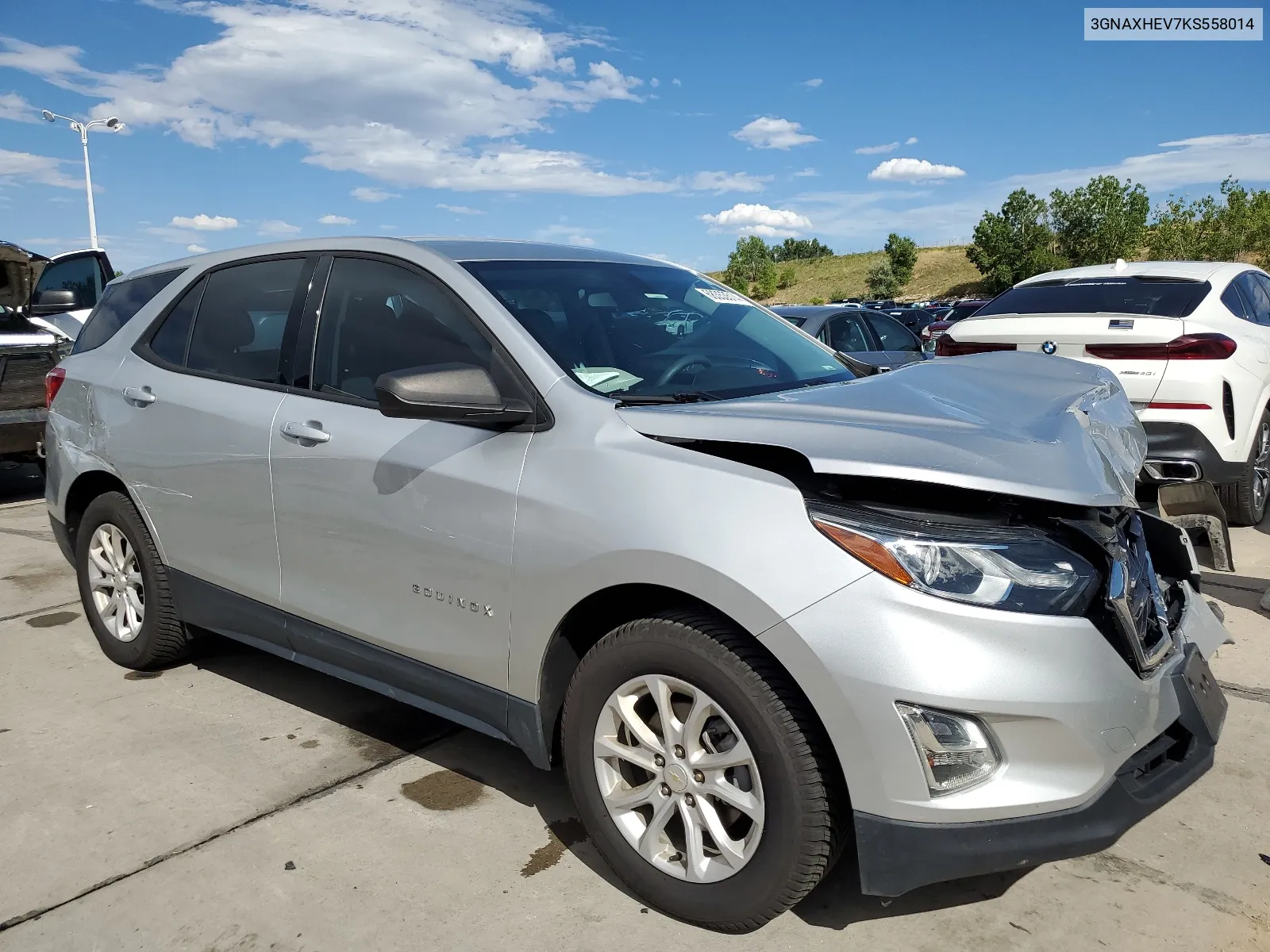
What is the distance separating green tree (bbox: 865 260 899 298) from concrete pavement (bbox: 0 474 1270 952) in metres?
91.5

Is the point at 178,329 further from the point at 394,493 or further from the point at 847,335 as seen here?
the point at 847,335

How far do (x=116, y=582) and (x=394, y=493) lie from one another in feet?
6.60

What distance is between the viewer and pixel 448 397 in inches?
101

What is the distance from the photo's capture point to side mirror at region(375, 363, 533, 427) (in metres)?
2.54

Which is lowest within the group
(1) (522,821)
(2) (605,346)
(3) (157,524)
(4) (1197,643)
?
(1) (522,821)

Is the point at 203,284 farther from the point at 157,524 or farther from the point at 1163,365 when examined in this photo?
the point at 1163,365

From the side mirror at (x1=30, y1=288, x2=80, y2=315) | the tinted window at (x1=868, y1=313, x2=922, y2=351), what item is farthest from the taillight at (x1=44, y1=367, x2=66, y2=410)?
the tinted window at (x1=868, y1=313, x2=922, y2=351)

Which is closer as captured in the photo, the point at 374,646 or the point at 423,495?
the point at 423,495

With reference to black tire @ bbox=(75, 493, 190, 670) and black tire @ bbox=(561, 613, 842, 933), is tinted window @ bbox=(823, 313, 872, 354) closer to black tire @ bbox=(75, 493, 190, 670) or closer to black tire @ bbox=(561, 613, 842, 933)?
black tire @ bbox=(75, 493, 190, 670)

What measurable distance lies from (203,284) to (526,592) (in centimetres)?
222

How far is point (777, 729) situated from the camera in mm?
2115

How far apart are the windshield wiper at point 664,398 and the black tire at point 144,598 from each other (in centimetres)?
227

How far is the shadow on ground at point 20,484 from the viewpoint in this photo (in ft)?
28.5

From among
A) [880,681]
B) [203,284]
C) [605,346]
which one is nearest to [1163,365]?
[605,346]
